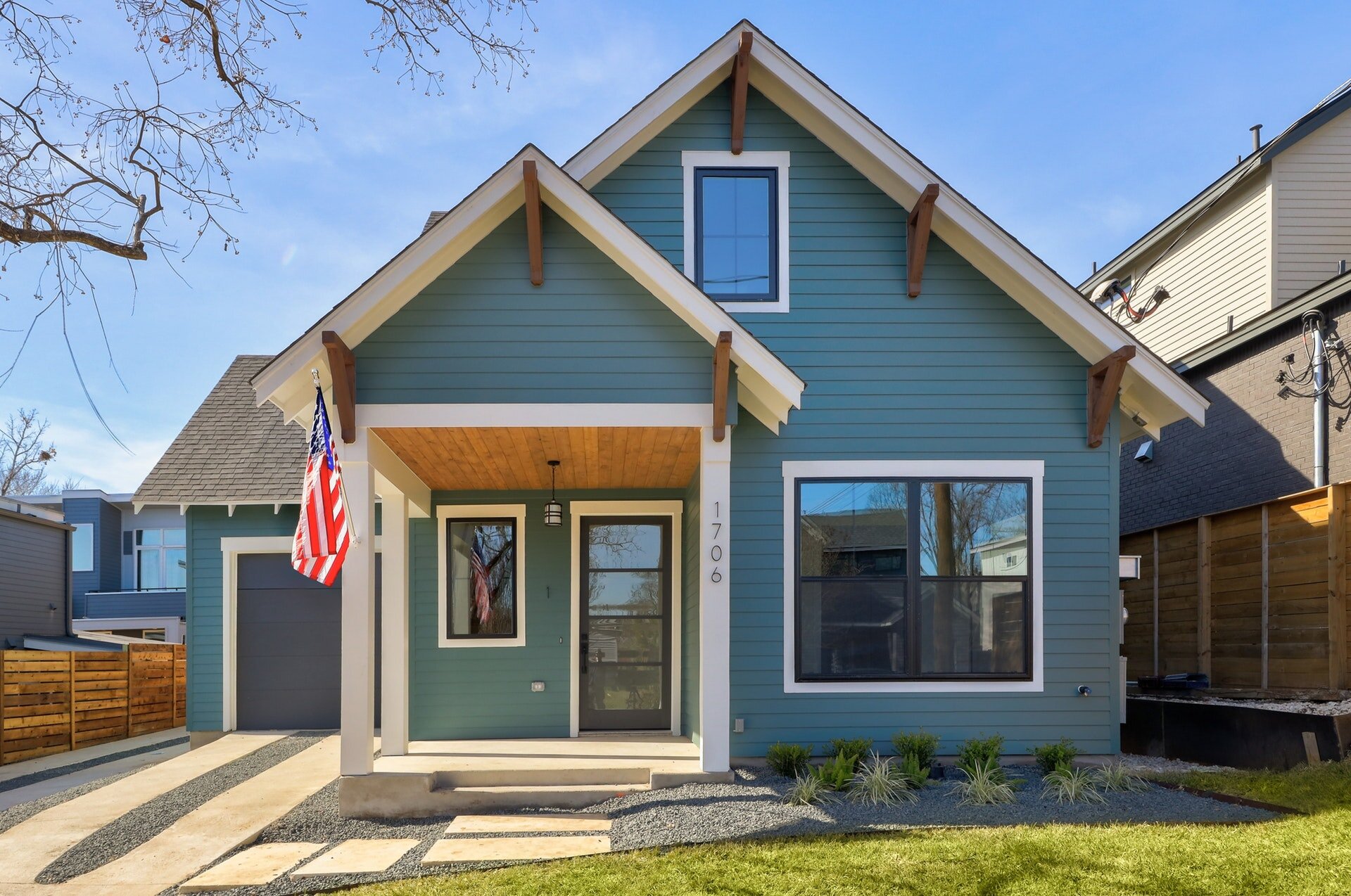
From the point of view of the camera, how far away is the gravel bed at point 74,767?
981cm

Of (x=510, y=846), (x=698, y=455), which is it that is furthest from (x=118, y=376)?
(x=698, y=455)

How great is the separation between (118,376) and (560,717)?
548cm

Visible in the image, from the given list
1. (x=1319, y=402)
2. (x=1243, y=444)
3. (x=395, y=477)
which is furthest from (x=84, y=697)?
(x=1319, y=402)

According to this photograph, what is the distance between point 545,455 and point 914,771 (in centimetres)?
380

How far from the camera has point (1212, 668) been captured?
9.74m

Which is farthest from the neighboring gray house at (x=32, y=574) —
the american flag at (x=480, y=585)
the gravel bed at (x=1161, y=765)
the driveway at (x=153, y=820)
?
the gravel bed at (x=1161, y=765)

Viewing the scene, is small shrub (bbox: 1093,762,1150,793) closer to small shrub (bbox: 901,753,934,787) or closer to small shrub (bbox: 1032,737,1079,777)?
small shrub (bbox: 1032,737,1079,777)

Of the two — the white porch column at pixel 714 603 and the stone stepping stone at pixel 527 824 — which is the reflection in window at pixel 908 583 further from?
the stone stepping stone at pixel 527 824

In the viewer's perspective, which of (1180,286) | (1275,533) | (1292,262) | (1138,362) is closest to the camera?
(1138,362)

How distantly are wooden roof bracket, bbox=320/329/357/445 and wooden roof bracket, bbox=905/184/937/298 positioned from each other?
4617 mm

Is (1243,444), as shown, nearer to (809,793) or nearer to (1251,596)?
(1251,596)

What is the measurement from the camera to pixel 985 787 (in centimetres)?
670

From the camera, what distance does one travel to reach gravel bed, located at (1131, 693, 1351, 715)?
7176 mm

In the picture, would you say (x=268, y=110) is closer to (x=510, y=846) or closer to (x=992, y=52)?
(x=510, y=846)
